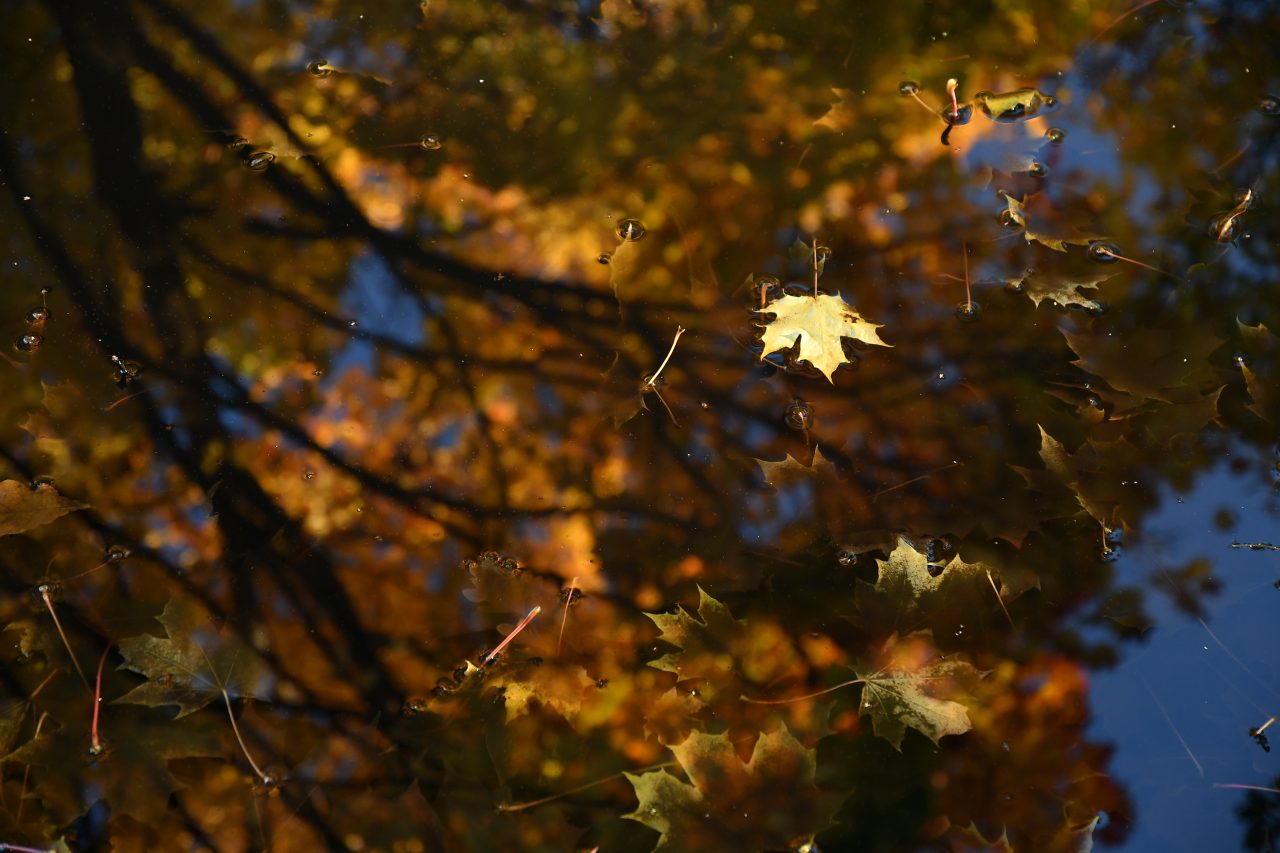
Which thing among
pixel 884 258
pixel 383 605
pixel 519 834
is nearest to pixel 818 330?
pixel 884 258

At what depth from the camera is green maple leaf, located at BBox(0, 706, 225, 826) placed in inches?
65.4

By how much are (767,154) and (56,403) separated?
1521 mm

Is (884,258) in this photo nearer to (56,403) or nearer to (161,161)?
(161,161)

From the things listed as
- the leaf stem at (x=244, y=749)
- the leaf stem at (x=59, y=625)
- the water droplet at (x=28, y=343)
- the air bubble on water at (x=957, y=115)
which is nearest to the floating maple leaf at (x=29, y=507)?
the leaf stem at (x=59, y=625)

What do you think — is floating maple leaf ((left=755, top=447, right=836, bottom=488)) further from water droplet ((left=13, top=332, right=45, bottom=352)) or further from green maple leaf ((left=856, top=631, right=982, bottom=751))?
water droplet ((left=13, top=332, right=45, bottom=352))

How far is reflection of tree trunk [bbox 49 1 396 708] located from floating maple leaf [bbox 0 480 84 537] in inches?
8.6

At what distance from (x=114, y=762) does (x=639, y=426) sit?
45.1 inches

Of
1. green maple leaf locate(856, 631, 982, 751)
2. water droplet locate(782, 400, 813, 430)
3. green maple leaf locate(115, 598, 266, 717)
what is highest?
water droplet locate(782, 400, 813, 430)

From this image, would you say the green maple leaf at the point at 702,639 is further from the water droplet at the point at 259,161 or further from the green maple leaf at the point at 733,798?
the water droplet at the point at 259,161

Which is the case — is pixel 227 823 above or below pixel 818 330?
below

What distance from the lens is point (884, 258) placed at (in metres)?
1.85

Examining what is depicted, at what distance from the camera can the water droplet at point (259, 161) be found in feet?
6.32

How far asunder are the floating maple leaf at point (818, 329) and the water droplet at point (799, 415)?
7 centimetres

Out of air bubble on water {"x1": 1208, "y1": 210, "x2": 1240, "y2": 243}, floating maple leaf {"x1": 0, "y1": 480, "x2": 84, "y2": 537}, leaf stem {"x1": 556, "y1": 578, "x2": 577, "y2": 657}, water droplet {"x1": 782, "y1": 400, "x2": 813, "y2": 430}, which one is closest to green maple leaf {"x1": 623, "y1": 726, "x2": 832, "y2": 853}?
leaf stem {"x1": 556, "y1": 578, "x2": 577, "y2": 657}
